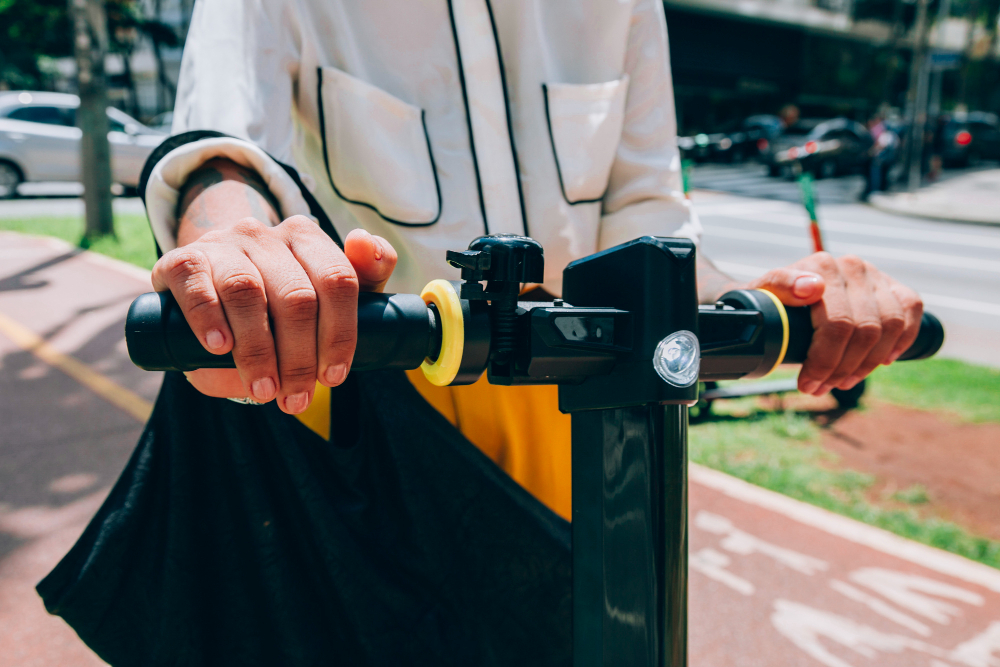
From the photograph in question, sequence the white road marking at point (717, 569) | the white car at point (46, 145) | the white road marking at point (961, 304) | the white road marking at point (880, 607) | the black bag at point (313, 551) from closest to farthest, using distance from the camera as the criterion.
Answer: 1. the black bag at point (313, 551)
2. the white road marking at point (880, 607)
3. the white road marking at point (717, 569)
4. the white road marking at point (961, 304)
5. the white car at point (46, 145)

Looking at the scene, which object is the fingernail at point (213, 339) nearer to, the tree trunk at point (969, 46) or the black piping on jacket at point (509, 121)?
the black piping on jacket at point (509, 121)

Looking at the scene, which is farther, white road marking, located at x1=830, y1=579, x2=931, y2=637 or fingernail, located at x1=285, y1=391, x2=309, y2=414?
white road marking, located at x1=830, y1=579, x2=931, y2=637

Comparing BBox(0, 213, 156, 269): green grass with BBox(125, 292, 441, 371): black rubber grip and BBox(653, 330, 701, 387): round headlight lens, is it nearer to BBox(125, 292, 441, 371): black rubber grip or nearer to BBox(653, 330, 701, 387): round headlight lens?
BBox(125, 292, 441, 371): black rubber grip

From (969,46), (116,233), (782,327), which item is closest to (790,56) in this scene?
(969,46)

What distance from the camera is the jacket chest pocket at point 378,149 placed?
1213 millimetres

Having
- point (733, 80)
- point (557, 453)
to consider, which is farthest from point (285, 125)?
point (733, 80)

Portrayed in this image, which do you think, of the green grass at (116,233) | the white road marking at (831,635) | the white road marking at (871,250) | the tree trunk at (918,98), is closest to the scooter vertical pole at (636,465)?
the white road marking at (831,635)

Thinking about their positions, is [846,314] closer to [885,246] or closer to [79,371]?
[79,371]

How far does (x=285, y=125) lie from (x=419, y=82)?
0.24 m

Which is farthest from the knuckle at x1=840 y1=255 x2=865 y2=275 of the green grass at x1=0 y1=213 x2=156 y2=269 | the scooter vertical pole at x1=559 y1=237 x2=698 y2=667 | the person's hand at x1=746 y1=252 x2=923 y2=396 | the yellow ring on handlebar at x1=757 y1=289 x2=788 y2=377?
the green grass at x1=0 y1=213 x2=156 y2=269

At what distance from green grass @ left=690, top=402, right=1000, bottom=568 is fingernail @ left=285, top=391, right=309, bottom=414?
9.81 ft

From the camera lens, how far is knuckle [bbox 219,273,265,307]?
658mm

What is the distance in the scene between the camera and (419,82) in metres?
1.27

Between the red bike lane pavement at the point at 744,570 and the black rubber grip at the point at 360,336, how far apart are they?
1.92 metres
